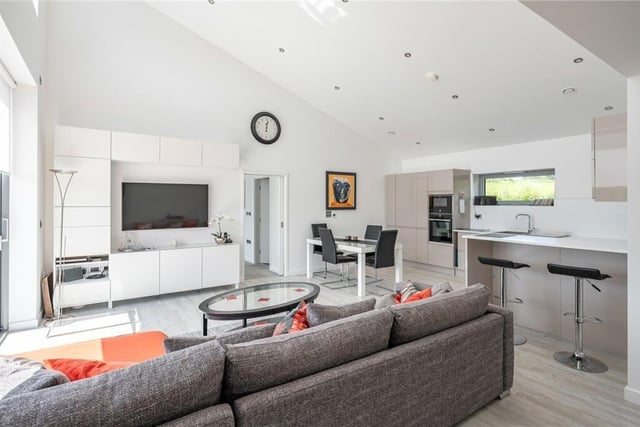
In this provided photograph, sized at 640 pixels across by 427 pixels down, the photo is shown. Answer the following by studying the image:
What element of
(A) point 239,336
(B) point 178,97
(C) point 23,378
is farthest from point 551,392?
(B) point 178,97

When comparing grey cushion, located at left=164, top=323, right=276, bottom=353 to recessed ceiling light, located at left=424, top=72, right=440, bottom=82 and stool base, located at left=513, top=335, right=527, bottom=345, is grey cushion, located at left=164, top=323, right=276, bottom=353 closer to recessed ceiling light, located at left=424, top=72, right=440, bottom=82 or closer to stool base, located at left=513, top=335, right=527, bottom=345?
stool base, located at left=513, top=335, right=527, bottom=345

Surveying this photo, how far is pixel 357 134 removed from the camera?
23.2 feet

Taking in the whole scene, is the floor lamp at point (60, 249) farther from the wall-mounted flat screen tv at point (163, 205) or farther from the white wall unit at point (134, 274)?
the wall-mounted flat screen tv at point (163, 205)

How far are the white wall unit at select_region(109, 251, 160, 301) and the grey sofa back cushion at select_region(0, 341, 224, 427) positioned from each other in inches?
148

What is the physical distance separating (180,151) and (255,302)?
2841mm

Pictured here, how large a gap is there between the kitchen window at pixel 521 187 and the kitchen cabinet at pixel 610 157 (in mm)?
2546

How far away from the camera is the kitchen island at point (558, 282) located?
2850 mm

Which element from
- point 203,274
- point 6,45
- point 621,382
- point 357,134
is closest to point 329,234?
point 203,274

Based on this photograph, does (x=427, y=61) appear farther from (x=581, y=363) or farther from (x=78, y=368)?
(x=78, y=368)

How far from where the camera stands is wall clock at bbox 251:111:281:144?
5.80m

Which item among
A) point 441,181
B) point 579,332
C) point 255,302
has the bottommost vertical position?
point 579,332

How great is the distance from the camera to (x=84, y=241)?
4156 mm

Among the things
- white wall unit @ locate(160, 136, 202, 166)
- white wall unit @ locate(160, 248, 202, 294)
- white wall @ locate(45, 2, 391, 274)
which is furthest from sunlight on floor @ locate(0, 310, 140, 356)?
white wall unit @ locate(160, 136, 202, 166)

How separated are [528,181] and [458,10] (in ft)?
11.4
